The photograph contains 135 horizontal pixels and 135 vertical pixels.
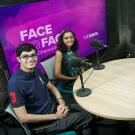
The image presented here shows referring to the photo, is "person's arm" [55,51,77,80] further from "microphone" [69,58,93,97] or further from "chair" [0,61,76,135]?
"chair" [0,61,76,135]

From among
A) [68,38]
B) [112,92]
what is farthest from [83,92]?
[68,38]

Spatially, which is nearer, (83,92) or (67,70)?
(83,92)

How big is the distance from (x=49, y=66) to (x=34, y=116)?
877 millimetres

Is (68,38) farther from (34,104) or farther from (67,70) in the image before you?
(34,104)

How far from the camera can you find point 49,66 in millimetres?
2820

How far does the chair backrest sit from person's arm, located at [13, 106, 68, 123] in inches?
27.2

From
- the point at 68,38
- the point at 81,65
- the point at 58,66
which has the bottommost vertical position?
the point at 58,66

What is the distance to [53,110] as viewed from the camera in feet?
7.66

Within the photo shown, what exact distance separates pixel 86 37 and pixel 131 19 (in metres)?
1.09

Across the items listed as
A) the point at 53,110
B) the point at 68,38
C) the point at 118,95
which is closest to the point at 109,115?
the point at 118,95

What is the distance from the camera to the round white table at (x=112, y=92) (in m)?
1.90

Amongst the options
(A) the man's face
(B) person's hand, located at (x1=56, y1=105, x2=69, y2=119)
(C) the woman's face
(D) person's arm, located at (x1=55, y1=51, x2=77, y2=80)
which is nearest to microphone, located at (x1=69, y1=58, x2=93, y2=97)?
(B) person's hand, located at (x1=56, y1=105, x2=69, y2=119)

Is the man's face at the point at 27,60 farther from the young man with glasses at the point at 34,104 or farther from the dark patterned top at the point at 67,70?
the dark patterned top at the point at 67,70

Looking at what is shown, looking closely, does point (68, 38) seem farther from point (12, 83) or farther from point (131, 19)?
point (131, 19)
